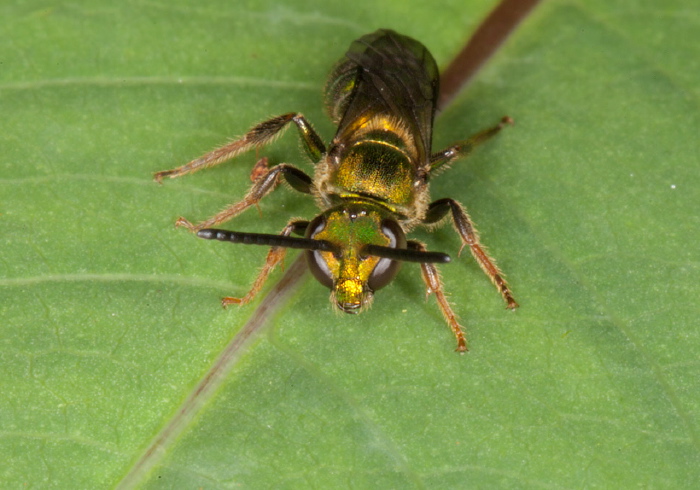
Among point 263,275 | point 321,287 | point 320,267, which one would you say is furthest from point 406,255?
point 263,275

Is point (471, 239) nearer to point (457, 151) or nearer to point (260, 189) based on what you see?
point (457, 151)

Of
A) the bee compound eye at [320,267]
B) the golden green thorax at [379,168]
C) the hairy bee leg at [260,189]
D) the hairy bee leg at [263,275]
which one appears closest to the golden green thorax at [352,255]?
the bee compound eye at [320,267]

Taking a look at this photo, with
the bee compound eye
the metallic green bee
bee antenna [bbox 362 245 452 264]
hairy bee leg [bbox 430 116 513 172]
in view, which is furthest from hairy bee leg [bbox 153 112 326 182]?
bee antenna [bbox 362 245 452 264]

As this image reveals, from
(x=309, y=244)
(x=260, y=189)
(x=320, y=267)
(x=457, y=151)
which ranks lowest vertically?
(x=260, y=189)

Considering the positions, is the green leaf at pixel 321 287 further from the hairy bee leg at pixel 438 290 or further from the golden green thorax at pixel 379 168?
the golden green thorax at pixel 379 168

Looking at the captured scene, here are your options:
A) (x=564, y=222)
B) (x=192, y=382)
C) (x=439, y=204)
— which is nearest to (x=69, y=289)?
(x=192, y=382)

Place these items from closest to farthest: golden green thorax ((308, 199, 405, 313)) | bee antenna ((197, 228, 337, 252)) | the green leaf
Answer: bee antenna ((197, 228, 337, 252))
the green leaf
golden green thorax ((308, 199, 405, 313))

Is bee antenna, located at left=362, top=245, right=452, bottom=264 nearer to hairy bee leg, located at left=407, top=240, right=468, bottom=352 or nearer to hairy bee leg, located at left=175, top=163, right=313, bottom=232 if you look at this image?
hairy bee leg, located at left=407, top=240, right=468, bottom=352
